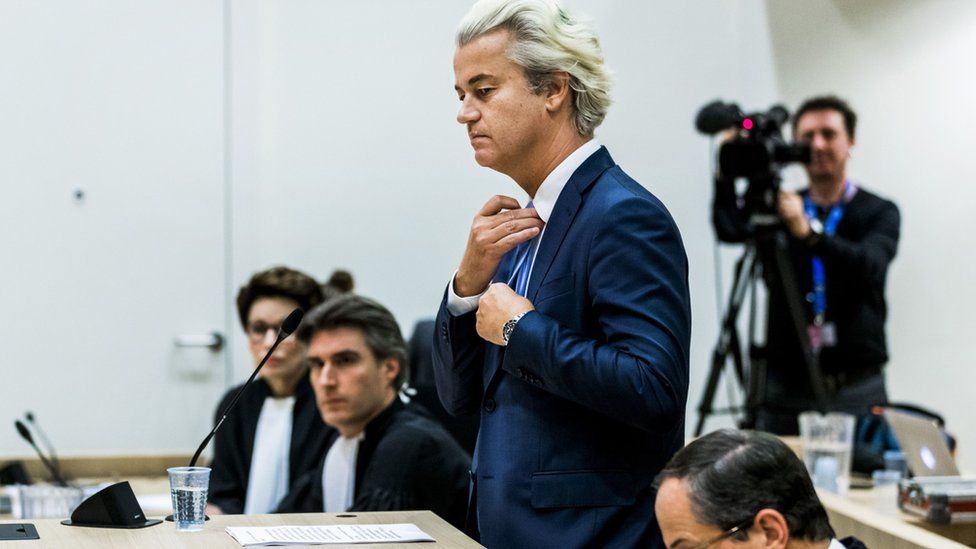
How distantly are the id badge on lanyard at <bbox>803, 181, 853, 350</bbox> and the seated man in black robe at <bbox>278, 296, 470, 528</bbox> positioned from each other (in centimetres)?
180

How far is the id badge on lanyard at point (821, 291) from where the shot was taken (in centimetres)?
409

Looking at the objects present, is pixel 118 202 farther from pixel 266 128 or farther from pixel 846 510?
pixel 846 510

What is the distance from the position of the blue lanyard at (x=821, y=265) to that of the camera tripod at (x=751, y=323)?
137mm

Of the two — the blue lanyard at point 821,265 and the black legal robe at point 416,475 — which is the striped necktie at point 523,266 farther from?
the blue lanyard at point 821,265

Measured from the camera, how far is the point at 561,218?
170 cm

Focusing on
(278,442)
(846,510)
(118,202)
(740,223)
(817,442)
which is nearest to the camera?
(846,510)

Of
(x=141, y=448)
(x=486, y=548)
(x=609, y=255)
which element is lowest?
(x=141, y=448)

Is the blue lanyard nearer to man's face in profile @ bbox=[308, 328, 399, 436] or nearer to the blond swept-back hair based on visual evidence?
man's face in profile @ bbox=[308, 328, 399, 436]

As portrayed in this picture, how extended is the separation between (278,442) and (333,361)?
2.04 ft

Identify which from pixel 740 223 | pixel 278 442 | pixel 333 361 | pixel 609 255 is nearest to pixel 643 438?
pixel 609 255

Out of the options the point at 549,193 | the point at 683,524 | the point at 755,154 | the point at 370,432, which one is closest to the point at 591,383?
the point at 683,524

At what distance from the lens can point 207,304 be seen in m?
4.48

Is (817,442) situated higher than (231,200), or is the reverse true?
(231,200)

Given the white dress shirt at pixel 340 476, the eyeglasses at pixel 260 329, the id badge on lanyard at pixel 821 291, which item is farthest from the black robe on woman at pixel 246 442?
the id badge on lanyard at pixel 821 291
